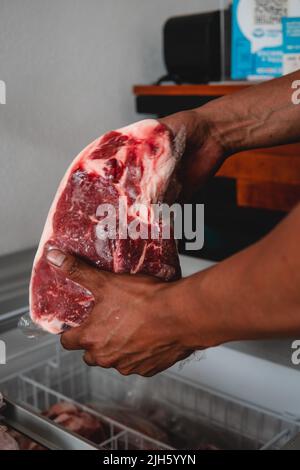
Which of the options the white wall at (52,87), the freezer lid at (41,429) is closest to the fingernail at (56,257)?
the freezer lid at (41,429)

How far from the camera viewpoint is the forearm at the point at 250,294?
0.58 metres

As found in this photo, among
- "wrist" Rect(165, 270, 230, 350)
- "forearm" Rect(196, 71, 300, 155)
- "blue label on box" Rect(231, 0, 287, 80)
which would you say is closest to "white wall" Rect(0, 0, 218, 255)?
"blue label on box" Rect(231, 0, 287, 80)

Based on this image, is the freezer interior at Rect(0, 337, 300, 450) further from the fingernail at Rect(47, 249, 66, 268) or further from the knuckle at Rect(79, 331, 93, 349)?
the fingernail at Rect(47, 249, 66, 268)

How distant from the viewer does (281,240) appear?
586 mm

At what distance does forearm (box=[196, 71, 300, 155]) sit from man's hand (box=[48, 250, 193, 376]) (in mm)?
334

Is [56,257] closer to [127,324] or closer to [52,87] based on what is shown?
[127,324]

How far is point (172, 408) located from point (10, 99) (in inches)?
32.1

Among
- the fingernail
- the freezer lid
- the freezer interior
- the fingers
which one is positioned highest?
the fingernail

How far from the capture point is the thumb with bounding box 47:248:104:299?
782mm

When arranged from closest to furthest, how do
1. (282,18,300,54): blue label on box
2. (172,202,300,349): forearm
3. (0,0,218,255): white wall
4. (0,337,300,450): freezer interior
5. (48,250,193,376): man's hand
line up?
(172,202,300,349): forearm, (48,250,193,376): man's hand, (0,337,300,450): freezer interior, (0,0,218,255): white wall, (282,18,300,54): blue label on box

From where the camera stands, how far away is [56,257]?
0.79 m

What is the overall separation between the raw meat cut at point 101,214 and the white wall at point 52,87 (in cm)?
64

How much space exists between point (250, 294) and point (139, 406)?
0.81 metres
